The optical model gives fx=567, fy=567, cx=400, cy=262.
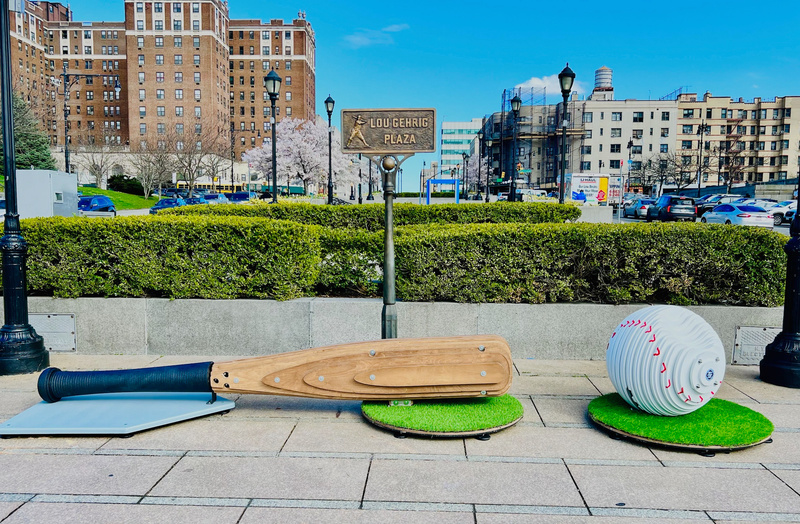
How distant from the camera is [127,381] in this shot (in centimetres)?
531

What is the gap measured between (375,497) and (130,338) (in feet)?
16.4

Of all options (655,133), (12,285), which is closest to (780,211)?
(12,285)

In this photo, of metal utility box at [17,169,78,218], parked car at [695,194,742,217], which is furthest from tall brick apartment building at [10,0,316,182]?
metal utility box at [17,169,78,218]

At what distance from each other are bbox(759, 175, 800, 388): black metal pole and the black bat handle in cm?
608

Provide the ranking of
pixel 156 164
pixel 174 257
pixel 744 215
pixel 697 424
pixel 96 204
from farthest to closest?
pixel 156 164
pixel 96 204
pixel 744 215
pixel 174 257
pixel 697 424

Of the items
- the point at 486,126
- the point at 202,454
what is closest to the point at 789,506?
the point at 202,454

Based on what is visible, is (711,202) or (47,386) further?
(711,202)

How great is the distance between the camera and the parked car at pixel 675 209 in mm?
38750

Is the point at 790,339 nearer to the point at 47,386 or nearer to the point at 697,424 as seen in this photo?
the point at 697,424

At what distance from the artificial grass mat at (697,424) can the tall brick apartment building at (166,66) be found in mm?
101834

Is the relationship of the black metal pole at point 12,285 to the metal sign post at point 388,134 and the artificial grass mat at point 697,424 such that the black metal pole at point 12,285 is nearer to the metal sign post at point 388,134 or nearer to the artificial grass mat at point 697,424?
the metal sign post at point 388,134

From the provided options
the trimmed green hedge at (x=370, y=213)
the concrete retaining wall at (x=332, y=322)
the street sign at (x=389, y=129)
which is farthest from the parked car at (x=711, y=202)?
the street sign at (x=389, y=129)

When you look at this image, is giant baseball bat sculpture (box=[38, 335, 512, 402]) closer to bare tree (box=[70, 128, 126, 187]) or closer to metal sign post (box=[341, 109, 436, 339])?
metal sign post (box=[341, 109, 436, 339])

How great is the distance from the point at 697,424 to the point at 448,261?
11.2 feet
